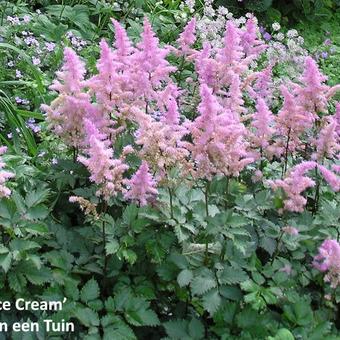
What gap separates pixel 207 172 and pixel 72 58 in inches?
30.9

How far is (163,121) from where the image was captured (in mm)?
2838

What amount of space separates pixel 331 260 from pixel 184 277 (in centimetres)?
55

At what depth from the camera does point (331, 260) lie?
2.42 meters

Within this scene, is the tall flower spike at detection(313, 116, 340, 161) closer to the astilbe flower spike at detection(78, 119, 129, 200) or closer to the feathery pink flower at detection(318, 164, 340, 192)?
the feathery pink flower at detection(318, 164, 340, 192)

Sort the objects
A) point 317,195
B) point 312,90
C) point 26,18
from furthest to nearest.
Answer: point 26,18, point 317,195, point 312,90

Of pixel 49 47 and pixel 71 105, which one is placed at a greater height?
pixel 71 105

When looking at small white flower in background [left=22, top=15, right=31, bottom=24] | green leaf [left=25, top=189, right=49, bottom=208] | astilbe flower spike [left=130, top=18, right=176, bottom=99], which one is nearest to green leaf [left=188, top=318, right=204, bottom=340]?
green leaf [left=25, top=189, right=49, bottom=208]

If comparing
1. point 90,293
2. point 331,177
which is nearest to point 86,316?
point 90,293

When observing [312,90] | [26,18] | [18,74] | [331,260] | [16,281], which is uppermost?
[312,90]

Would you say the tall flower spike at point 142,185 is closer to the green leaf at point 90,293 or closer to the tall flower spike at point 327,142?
the green leaf at point 90,293

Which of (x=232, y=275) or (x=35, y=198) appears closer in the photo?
(x=232, y=275)

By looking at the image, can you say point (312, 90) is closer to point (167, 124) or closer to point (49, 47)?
point (167, 124)

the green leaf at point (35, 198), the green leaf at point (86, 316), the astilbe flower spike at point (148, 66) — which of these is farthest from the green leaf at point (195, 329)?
the astilbe flower spike at point (148, 66)

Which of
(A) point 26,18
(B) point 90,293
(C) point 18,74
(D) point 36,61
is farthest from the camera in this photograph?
(A) point 26,18
